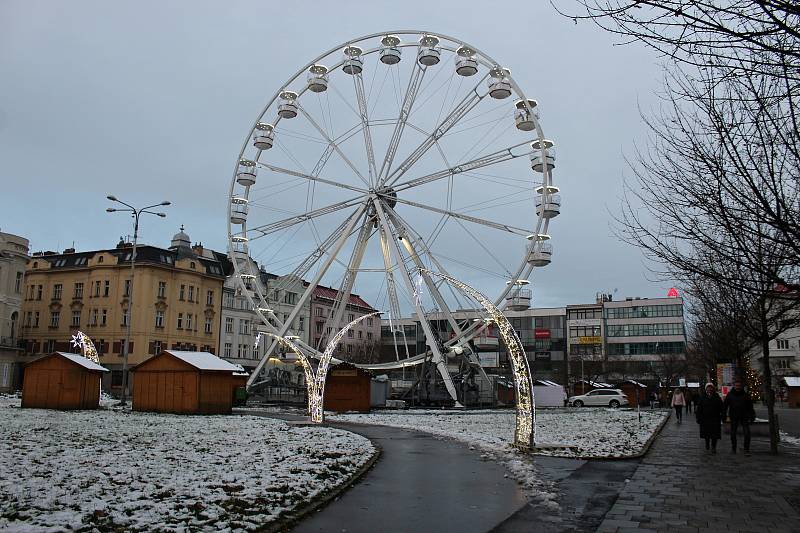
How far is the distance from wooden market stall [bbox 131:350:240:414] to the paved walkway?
1830 cm

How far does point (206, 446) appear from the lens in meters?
15.3

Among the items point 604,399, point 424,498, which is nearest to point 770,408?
point 424,498

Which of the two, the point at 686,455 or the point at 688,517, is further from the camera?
the point at 686,455

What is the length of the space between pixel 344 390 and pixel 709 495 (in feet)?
83.9

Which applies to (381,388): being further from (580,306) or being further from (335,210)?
(580,306)

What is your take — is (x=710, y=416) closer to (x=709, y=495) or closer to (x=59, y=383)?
(x=709, y=495)

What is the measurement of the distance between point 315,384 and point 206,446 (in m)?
10.7

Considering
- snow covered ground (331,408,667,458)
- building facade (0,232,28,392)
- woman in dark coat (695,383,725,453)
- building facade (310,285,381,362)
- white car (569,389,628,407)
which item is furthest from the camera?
building facade (310,285,381,362)

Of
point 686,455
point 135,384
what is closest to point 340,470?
point 686,455

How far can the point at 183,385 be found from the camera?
2853cm

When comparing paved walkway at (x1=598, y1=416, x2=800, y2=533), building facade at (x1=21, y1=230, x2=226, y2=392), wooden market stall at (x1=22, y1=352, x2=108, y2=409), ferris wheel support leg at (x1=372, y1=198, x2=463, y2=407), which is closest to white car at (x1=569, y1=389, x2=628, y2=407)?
ferris wheel support leg at (x1=372, y1=198, x2=463, y2=407)

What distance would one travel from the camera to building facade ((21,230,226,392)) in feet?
210

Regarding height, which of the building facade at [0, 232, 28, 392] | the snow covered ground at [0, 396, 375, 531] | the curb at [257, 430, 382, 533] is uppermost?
the building facade at [0, 232, 28, 392]

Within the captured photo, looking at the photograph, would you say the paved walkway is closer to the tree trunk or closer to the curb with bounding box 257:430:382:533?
the tree trunk
